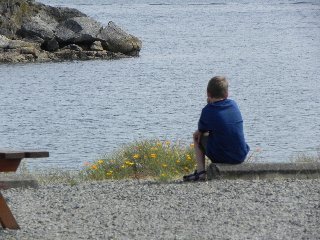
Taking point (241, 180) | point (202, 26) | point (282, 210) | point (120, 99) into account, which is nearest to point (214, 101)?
point (241, 180)

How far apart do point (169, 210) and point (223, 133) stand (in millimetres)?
1728

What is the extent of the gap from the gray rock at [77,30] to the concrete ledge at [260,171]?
51510 mm

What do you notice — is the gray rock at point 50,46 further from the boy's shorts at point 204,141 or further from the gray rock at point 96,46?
the boy's shorts at point 204,141

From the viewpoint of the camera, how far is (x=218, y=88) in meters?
10.6

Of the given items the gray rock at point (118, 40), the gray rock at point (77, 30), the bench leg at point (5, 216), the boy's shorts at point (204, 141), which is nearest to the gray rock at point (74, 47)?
the gray rock at point (77, 30)

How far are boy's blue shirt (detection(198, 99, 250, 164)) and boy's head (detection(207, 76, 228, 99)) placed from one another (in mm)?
88

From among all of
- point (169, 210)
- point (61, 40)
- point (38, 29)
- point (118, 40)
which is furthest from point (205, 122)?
point (118, 40)

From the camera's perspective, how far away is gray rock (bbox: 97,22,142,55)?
63000 millimetres

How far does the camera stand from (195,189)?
9.93 m

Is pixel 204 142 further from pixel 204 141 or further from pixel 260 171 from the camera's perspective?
pixel 260 171

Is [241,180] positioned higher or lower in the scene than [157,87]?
higher

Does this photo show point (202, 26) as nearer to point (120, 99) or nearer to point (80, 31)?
point (80, 31)

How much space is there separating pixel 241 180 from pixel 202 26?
93822 mm

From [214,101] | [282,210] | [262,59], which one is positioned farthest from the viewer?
[262,59]
